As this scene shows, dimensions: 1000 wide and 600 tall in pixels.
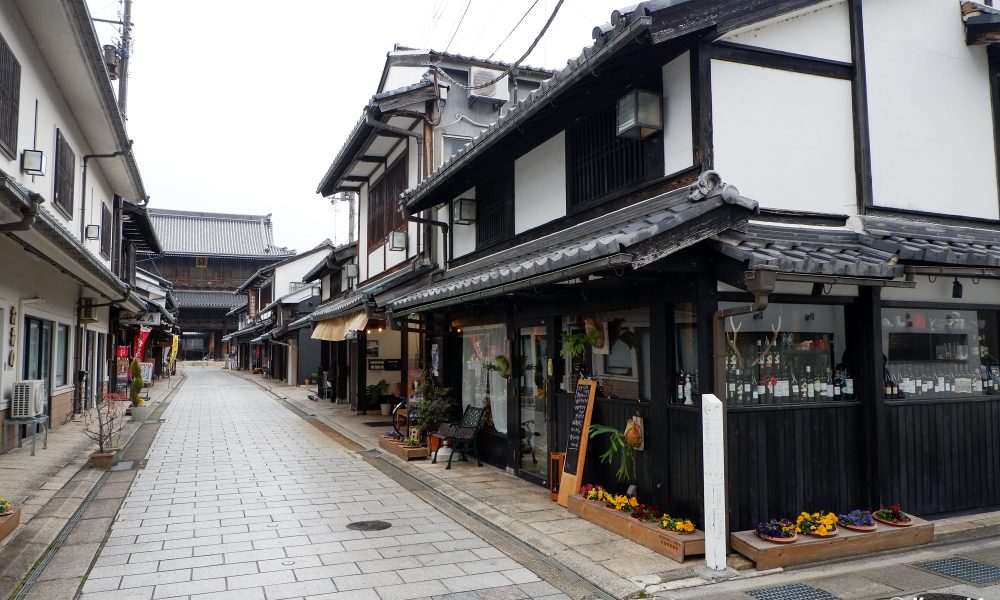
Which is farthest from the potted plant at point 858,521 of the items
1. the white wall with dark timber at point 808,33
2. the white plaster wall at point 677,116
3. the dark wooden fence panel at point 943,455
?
the white wall with dark timber at point 808,33

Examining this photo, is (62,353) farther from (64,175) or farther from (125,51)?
(125,51)

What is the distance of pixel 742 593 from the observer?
562cm

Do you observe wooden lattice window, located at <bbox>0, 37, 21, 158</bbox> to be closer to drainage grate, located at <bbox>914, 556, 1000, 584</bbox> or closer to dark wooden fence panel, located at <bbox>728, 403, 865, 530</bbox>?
dark wooden fence panel, located at <bbox>728, 403, 865, 530</bbox>

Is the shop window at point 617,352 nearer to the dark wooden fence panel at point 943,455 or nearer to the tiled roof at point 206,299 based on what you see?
the dark wooden fence panel at point 943,455

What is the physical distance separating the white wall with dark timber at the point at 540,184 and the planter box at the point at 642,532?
4.14m

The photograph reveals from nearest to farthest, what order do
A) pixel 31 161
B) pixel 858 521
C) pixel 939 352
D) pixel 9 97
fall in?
pixel 858 521
pixel 939 352
pixel 9 97
pixel 31 161

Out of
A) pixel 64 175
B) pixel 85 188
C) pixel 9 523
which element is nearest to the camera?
pixel 9 523

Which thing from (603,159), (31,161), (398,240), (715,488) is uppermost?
(31,161)

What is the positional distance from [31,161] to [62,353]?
8.16 meters

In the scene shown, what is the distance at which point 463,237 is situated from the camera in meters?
13.7

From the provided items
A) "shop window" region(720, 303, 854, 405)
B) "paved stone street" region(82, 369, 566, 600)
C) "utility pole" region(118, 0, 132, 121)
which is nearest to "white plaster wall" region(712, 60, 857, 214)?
"shop window" region(720, 303, 854, 405)

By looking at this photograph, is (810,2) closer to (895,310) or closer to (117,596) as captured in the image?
(895,310)

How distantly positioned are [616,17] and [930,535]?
6.16 meters

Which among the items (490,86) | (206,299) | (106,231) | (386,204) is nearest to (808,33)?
(490,86)
